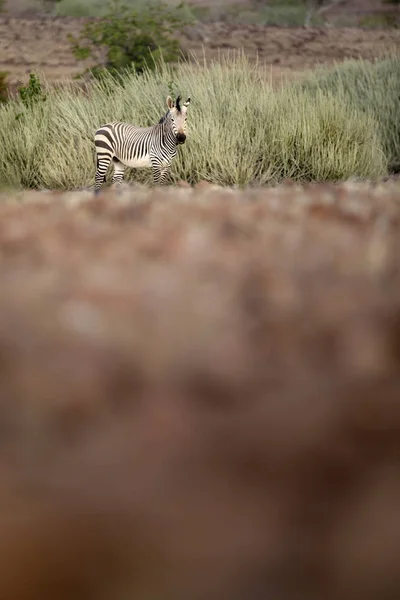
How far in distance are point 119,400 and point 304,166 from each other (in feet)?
26.3

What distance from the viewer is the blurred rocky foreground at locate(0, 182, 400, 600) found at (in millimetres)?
1001

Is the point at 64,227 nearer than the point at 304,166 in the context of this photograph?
Yes

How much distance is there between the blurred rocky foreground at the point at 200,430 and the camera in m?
1.00

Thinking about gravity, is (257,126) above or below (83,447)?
below

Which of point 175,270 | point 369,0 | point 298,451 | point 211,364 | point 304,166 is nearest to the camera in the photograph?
point 298,451

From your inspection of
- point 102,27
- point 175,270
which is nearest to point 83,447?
point 175,270

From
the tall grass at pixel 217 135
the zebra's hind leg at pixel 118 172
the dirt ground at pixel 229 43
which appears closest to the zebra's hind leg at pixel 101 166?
the zebra's hind leg at pixel 118 172

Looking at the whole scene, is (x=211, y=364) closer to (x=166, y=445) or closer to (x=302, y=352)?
(x=302, y=352)

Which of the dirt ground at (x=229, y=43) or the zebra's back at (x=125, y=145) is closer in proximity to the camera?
the zebra's back at (x=125, y=145)

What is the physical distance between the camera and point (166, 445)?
1249mm

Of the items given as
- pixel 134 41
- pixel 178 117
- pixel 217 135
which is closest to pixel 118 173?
pixel 178 117

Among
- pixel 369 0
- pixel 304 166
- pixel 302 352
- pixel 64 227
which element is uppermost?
pixel 302 352

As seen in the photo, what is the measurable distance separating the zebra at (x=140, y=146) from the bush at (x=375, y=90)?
310 cm

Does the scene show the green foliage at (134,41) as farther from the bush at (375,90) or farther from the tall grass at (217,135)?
the tall grass at (217,135)
